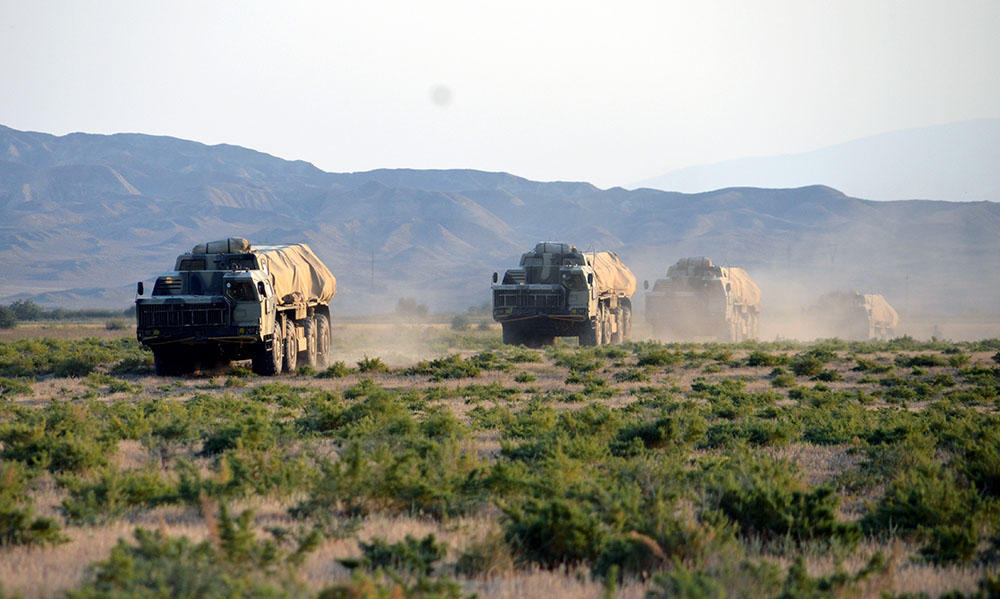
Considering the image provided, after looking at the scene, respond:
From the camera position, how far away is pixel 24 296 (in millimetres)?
156625

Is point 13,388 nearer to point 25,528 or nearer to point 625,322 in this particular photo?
point 25,528

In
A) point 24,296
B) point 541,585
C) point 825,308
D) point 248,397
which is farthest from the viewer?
point 24,296

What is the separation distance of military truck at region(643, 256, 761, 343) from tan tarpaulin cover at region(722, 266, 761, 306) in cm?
30

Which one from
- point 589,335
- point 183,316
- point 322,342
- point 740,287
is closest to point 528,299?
point 589,335

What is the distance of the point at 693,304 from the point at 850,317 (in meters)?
21.1

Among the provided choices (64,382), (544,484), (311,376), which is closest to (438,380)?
(311,376)

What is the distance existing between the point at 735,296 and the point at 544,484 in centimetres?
3969

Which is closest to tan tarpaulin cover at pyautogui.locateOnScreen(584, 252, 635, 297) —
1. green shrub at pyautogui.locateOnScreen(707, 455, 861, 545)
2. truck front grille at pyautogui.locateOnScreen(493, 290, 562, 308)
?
truck front grille at pyautogui.locateOnScreen(493, 290, 562, 308)

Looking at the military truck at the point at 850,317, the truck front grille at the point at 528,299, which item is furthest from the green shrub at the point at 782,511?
the military truck at the point at 850,317

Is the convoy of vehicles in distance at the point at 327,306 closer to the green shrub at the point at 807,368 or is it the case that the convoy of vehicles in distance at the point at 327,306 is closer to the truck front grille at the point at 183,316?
the truck front grille at the point at 183,316

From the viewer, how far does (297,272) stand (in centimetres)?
2609

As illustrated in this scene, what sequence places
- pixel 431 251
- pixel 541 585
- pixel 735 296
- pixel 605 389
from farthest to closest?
pixel 431 251
pixel 735 296
pixel 605 389
pixel 541 585

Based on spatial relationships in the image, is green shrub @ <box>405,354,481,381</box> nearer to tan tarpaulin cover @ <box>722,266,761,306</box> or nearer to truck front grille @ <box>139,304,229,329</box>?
truck front grille @ <box>139,304,229,329</box>

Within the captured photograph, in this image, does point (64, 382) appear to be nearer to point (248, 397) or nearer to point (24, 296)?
point (248, 397)
